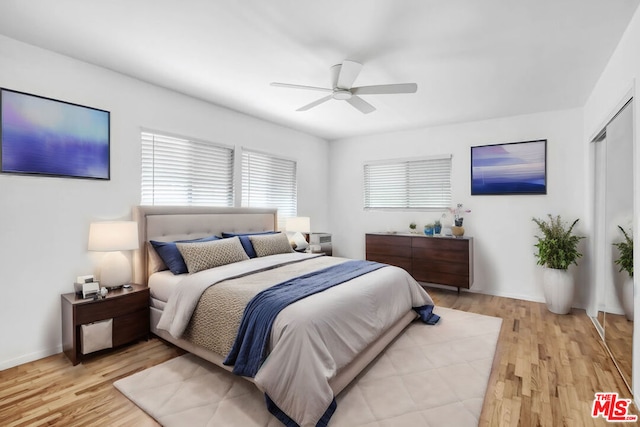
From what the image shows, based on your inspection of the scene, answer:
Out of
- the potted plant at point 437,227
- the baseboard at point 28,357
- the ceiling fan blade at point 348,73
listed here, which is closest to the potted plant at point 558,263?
the potted plant at point 437,227

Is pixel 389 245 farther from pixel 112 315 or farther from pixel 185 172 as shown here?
pixel 112 315

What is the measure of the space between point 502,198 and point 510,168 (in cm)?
44

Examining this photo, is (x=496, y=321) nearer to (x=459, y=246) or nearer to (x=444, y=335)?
(x=444, y=335)

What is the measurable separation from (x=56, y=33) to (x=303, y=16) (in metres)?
1.97

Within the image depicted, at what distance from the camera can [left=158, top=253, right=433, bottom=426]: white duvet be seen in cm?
179

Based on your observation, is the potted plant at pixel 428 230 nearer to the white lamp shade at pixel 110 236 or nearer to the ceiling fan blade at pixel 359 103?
the ceiling fan blade at pixel 359 103

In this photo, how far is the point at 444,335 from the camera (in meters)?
3.12

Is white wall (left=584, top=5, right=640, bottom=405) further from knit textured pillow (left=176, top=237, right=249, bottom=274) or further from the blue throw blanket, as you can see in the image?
knit textured pillow (left=176, top=237, right=249, bottom=274)

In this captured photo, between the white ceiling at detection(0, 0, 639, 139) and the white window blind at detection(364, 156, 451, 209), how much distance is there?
1.54 metres

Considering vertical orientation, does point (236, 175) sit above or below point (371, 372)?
above

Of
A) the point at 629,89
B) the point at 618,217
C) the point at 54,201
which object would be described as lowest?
the point at 618,217

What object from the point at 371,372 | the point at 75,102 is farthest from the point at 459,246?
the point at 75,102

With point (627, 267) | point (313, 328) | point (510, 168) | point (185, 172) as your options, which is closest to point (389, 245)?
point (510, 168)

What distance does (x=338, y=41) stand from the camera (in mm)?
2484
